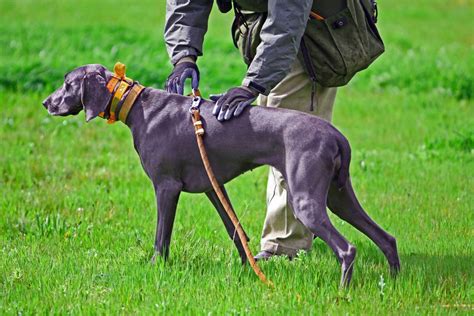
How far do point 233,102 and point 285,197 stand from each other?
131 cm

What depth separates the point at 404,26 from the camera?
19969 millimetres

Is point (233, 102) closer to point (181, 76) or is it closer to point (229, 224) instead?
point (181, 76)

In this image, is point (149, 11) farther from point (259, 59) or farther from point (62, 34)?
point (259, 59)

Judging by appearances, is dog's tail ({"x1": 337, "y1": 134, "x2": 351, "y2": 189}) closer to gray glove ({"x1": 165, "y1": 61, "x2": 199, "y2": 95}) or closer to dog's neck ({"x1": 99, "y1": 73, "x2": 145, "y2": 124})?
gray glove ({"x1": 165, "y1": 61, "x2": 199, "y2": 95})

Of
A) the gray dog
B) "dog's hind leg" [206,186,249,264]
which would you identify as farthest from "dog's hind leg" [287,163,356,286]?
"dog's hind leg" [206,186,249,264]

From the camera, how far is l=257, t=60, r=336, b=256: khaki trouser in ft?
21.1

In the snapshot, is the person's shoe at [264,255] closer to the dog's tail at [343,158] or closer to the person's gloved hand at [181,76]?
the dog's tail at [343,158]

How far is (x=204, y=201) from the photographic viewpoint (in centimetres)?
826

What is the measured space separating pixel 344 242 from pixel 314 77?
1279 millimetres

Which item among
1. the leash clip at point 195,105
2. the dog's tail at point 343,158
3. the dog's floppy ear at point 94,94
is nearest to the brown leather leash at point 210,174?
the leash clip at point 195,105

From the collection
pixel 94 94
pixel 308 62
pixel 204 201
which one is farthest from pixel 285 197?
pixel 204 201

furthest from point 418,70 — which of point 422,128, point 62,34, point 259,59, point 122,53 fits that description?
point 259,59

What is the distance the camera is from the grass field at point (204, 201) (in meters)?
5.36

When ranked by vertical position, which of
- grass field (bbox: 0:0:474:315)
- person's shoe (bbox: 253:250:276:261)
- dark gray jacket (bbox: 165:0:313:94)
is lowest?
person's shoe (bbox: 253:250:276:261)
